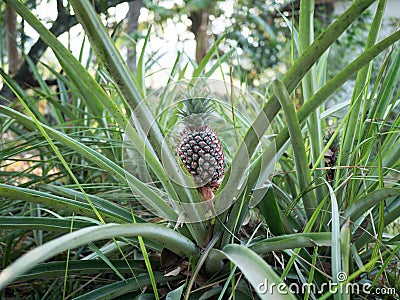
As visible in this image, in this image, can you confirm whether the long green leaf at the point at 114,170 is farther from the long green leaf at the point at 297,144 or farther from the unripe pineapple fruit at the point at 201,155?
the long green leaf at the point at 297,144

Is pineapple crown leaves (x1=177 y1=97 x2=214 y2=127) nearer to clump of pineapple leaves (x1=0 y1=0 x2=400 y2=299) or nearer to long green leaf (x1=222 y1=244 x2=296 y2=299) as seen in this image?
clump of pineapple leaves (x1=0 y1=0 x2=400 y2=299)

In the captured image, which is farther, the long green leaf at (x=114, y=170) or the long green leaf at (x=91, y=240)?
the long green leaf at (x=114, y=170)

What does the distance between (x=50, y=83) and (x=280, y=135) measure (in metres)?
1.07

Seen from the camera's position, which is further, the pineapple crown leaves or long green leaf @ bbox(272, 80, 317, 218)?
the pineapple crown leaves

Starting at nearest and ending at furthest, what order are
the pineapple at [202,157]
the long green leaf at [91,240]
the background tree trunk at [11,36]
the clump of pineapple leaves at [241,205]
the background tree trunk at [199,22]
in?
the long green leaf at [91,240] < the clump of pineapple leaves at [241,205] < the pineapple at [202,157] < the background tree trunk at [11,36] < the background tree trunk at [199,22]

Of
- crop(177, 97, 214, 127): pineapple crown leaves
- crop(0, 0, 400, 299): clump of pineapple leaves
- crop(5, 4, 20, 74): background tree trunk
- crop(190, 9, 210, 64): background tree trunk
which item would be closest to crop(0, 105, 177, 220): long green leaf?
crop(0, 0, 400, 299): clump of pineapple leaves

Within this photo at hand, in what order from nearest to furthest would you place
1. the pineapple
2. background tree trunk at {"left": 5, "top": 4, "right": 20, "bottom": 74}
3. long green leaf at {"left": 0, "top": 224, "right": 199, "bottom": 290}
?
long green leaf at {"left": 0, "top": 224, "right": 199, "bottom": 290}, the pineapple, background tree trunk at {"left": 5, "top": 4, "right": 20, "bottom": 74}

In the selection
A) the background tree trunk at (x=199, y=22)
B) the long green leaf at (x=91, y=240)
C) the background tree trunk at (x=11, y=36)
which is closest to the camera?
the long green leaf at (x=91, y=240)

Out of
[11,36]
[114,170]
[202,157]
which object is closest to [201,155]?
[202,157]

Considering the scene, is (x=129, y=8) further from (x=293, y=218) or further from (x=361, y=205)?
(x=361, y=205)

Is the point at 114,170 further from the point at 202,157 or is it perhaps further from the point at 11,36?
the point at 11,36

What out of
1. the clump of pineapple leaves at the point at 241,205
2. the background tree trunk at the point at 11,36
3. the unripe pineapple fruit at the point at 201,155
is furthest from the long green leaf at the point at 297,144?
the background tree trunk at the point at 11,36

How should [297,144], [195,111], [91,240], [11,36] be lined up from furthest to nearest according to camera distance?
[11,36]
[195,111]
[297,144]
[91,240]

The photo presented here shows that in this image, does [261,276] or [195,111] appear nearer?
[261,276]
